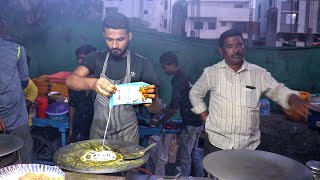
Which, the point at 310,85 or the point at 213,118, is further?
the point at 310,85

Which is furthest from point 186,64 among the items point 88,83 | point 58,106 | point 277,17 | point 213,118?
point 88,83

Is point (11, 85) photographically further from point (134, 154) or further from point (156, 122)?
point (156, 122)

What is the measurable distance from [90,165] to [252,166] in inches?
39.9

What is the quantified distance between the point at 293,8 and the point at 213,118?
4836 millimetres

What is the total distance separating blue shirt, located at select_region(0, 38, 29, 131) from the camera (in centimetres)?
315

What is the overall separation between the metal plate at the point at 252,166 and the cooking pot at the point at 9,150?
3.90 feet

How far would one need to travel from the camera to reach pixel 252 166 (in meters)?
1.92

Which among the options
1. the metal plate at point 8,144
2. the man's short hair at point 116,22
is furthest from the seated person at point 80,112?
the metal plate at point 8,144

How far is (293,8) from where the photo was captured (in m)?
6.87

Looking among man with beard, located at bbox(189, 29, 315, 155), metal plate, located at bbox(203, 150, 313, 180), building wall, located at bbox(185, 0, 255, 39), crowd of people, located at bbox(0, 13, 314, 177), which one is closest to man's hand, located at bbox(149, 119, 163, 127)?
crowd of people, located at bbox(0, 13, 314, 177)

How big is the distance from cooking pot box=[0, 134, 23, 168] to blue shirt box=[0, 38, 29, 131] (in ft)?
3.58

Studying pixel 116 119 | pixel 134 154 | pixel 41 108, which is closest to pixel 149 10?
pixel 41 108

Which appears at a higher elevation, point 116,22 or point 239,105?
point 116,22

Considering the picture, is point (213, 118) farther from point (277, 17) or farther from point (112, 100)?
point (277, 17)
